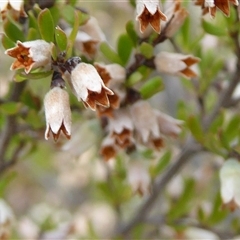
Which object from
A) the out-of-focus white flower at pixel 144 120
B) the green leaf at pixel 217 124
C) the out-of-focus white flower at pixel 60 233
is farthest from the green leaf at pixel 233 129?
the out-of-focus white flower at pixel 60 233

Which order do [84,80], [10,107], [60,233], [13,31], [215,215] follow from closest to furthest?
[84,80] < [13,31] < [10,107] < [215,215] < [60,233]

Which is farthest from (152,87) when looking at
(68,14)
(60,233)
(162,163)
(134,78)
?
(60,233)

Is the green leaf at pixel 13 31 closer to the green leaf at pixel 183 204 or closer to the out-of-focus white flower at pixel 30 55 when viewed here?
the out-of-focus white flower at pixel 30 55

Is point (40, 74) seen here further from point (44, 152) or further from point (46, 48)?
point (44, 152)

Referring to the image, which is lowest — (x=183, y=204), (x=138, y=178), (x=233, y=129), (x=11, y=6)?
(x=183, y=204)

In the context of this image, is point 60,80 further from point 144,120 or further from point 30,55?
point 144,120

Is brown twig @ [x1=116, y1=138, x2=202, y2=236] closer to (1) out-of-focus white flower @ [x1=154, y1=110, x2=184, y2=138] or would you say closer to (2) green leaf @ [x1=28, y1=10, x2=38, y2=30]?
(1) out-of-focus white flower @ [x1=154, y1=110, x2=184, y2=138]
